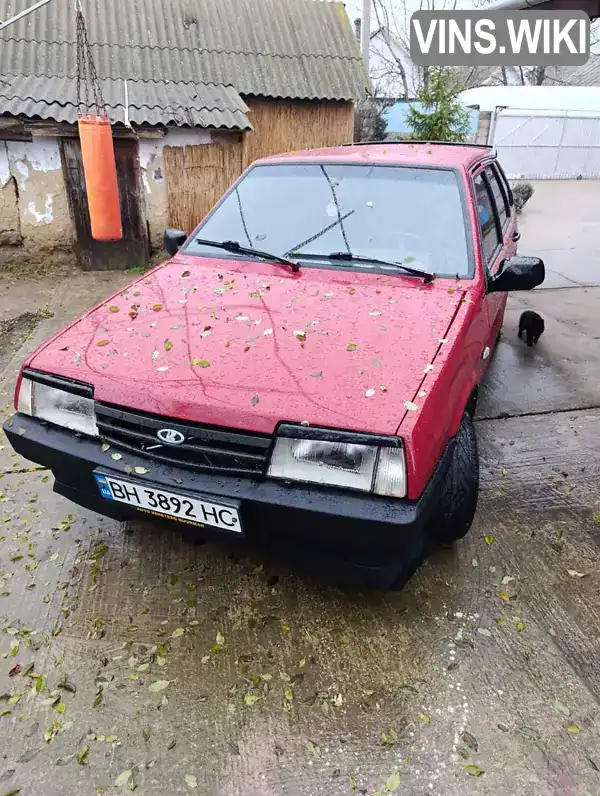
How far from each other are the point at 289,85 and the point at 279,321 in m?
7.97

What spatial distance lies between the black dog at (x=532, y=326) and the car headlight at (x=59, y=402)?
14.4ft

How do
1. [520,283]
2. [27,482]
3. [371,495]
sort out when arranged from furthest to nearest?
[27,482]
[520,283]
[371,495]

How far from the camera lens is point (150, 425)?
2.08 metres


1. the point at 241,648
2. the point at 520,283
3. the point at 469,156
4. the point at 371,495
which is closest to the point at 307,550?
the point at 371,495

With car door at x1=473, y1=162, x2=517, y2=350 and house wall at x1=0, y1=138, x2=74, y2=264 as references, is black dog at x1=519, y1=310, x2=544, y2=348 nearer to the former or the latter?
car door at x1=473, y1=162, x2=517, y2=350

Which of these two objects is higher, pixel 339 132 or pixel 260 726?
pixel 339 132

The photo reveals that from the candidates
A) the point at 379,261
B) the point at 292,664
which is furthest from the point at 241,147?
the point at 292,664

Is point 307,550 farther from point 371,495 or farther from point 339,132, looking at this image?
point 339,132

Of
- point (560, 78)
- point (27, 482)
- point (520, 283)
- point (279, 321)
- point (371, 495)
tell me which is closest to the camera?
point (371, 495)

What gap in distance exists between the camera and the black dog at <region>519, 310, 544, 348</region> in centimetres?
528

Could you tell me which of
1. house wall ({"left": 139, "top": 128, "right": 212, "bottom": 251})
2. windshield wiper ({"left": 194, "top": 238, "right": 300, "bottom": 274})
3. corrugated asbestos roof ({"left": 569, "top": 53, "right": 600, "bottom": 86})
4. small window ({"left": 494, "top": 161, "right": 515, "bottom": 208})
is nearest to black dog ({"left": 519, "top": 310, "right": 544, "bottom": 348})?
small window ({"left": 494, "top": 161, "right": 515, "bottom": 208})

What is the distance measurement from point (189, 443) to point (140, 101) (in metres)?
7.13

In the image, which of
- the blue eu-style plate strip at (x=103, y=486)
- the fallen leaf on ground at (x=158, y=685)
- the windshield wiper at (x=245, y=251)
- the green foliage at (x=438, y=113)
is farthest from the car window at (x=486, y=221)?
the green foliage at (x=438, y=113)

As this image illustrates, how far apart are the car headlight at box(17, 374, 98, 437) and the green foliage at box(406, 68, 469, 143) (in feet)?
42.1
